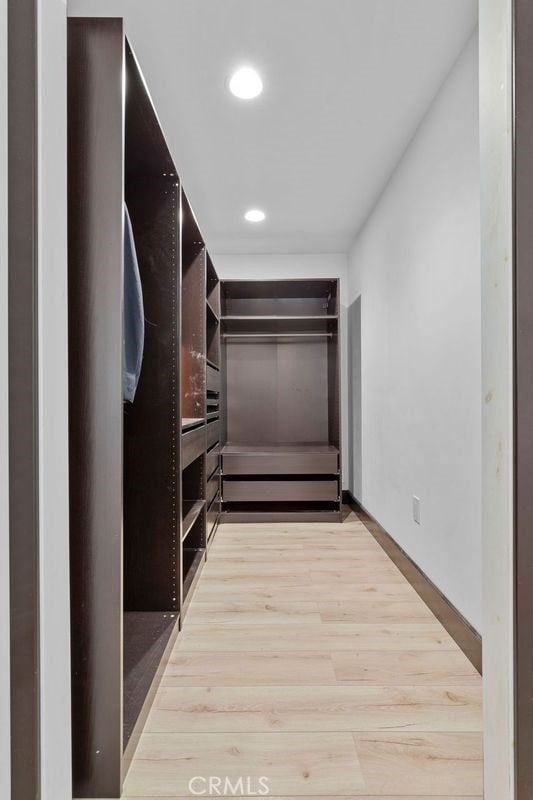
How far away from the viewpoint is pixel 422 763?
1.13 metres

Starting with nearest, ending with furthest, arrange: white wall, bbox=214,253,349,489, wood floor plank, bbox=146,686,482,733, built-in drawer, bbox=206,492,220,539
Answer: wood floor plank, bbox=146,686,482,733, built-in drawer, bbox=206,492,220,539, white wall, bbox=214,253,349,489

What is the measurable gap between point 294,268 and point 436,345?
95.0 inches

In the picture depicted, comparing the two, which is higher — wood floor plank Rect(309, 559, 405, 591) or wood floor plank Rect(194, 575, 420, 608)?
wood floor plank Rect(194, 575, 420, 608)

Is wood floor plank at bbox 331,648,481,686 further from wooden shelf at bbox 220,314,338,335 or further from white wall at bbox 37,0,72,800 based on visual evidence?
wooden shelf at bbox 220,314,338,335

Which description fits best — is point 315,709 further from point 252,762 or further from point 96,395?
point 96,395

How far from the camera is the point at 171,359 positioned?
1665 mm

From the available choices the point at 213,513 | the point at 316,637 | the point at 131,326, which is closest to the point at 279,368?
the point at 213,513

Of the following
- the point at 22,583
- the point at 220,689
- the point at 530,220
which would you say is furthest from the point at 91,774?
the point at 530,220

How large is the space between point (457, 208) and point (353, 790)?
187 cm

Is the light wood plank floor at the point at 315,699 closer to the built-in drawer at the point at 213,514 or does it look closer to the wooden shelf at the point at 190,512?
the wooden shelf at the point at 190,512

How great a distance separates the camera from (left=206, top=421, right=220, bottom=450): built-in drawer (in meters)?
2.81

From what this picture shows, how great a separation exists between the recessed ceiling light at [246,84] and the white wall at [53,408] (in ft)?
3.65

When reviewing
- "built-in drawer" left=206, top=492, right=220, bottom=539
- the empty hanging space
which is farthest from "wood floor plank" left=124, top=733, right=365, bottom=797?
the empty hanging space

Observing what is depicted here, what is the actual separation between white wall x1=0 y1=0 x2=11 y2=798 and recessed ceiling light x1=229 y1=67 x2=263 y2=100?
4.23 ft
